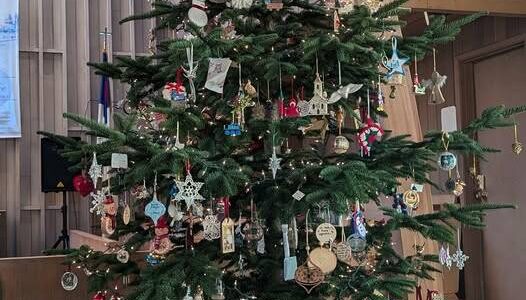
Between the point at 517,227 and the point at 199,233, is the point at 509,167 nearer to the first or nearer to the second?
the point at 517,227

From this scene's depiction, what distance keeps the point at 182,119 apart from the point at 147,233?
625 mm

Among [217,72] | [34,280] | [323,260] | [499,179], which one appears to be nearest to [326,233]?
[323,260]

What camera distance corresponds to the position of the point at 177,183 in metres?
1.78

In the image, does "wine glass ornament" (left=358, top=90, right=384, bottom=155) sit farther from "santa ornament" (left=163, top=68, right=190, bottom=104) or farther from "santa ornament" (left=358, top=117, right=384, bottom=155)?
"santa ornament" (left=163, top=68, right=190, bottom=104)

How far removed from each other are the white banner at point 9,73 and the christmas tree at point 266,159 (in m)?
4.94

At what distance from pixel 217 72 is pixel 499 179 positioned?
3.77m

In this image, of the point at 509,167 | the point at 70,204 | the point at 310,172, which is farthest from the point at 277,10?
the point at 70,204

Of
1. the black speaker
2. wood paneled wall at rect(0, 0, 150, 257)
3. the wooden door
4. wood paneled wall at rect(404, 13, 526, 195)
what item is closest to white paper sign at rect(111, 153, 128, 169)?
wood paneled wall at rect(404, 13, 526, 195)

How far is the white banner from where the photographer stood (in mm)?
6777

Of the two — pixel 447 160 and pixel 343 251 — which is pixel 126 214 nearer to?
pixel 343 251

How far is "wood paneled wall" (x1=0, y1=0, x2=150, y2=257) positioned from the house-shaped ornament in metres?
5.05

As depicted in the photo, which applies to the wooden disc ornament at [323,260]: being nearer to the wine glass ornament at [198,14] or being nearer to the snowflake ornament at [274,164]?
the snowflake ornament at [274,164]

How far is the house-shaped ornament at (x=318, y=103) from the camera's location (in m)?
2.01

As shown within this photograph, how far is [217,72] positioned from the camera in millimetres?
1905
